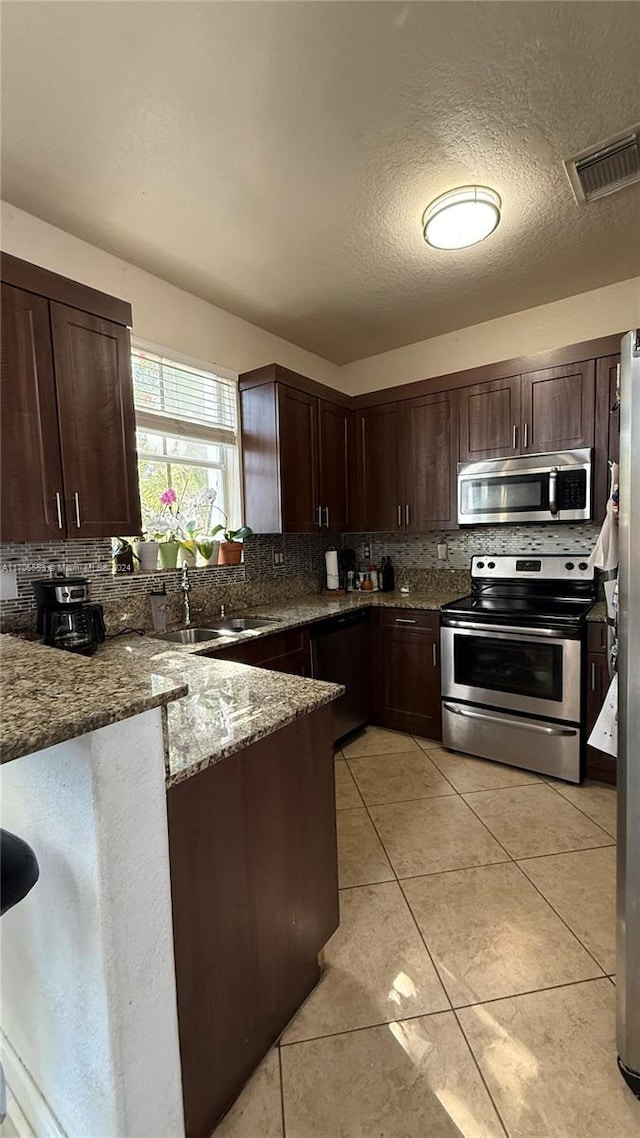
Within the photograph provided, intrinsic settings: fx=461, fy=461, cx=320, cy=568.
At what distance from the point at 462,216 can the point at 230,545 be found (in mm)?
2045

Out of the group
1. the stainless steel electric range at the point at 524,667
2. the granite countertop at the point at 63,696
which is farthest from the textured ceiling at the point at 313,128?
the stainless steel electric range at the point at 524,667

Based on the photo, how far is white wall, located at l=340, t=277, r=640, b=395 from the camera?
2783 mm

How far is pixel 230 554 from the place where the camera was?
2.92m

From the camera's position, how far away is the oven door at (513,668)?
2.44 meters

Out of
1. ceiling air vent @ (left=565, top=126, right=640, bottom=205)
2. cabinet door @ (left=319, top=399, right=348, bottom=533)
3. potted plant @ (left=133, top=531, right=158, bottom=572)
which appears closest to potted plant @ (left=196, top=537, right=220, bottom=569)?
potted plant @ (left=133, top=531, right=158, bottom=572)

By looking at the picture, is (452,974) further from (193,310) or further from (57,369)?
(193,310)

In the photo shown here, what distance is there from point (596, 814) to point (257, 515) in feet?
8.05

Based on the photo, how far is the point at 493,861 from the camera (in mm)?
1905

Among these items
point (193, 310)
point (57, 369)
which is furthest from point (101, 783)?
point (193, 310)

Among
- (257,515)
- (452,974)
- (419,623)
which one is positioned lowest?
(452,974)

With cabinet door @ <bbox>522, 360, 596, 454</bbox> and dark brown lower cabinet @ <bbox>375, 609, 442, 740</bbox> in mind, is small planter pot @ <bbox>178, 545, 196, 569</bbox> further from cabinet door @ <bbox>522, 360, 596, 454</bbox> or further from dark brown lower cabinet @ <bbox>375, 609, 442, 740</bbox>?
cabinet door @ <bbox>522, 360, 596, 454</bbox>

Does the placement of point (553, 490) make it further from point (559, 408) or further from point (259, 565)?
point (259, 565)

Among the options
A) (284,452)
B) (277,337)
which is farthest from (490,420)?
(277,337)

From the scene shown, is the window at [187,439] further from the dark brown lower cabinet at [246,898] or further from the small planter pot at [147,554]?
the dark brown lower cabinet at [246,898]
